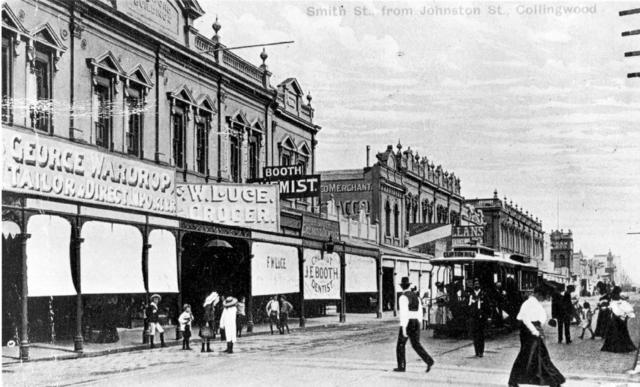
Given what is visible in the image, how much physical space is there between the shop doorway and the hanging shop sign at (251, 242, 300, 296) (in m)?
0.80

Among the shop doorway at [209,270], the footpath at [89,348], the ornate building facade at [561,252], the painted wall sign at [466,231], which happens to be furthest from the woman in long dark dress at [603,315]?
the painted wall sign at [466,231]

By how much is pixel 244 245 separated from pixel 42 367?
36.0 feet

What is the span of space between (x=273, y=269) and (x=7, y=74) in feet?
33.5

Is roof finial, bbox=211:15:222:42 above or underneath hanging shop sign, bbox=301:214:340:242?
above

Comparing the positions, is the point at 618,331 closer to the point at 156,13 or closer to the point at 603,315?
the point at 603,315

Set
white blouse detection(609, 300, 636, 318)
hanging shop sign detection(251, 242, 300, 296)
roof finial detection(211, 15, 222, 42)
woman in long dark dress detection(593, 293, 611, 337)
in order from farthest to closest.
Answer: roof finial detection(211, 15, 222, 42) < hanging shop sign detection(251, 242, 300, 296) < woman in long dark dress detection(593, 293, 611, 337) < white blouse detection(609, 300, 636, 318)

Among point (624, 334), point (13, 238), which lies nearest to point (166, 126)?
point (13, 238)

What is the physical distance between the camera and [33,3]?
18.0 m

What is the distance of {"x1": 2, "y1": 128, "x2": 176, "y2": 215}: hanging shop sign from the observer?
1455 centimetres

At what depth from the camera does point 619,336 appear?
15711mm

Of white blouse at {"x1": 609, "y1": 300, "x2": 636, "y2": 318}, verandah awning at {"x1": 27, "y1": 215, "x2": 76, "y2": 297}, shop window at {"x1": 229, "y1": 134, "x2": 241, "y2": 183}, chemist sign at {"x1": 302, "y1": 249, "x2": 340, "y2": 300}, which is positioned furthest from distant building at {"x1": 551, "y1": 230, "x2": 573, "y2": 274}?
verandah awning at {"x1": 27, "y1": 215, "x2": 76, "y2": 297}

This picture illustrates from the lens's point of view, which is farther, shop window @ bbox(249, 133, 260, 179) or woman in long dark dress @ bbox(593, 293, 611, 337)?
shop window @ bbox(249, 133, 260, 179)

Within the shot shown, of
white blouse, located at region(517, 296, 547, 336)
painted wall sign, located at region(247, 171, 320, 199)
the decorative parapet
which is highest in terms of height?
the decorative parapet

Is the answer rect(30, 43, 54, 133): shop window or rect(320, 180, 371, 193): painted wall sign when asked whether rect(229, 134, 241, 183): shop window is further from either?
rect(320, 180, 371, 193): painted wall sign
